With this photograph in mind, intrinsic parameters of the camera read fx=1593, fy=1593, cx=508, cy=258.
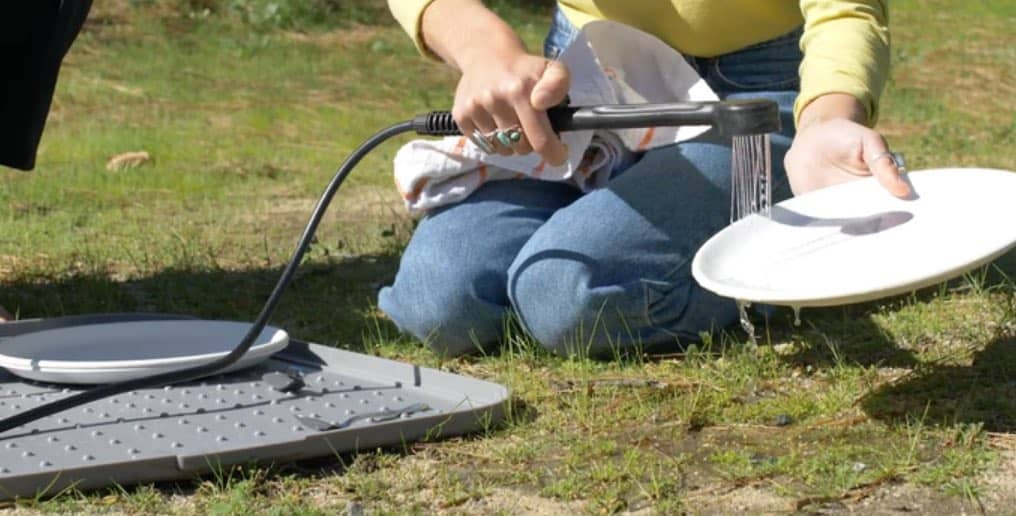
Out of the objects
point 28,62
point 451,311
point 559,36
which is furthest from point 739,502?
point 28,62

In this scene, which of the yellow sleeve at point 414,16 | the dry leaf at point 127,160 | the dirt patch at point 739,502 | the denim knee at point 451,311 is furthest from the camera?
the dry leaf at point 127,160

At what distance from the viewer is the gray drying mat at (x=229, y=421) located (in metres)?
1.71

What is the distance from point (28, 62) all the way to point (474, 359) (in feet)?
3.05

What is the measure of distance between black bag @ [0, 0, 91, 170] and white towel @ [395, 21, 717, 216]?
627 mm

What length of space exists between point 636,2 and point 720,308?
1.55ft

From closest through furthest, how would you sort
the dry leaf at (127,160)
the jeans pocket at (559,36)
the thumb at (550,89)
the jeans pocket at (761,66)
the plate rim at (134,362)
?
the thumb at (550,89) → the plate rim at (134,362) → the jeans pocket at (761,66) → the jeans pocket at (559,36) → the dry leaf at (127,160)

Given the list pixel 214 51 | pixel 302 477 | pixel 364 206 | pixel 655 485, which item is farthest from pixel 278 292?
pixel 214 51

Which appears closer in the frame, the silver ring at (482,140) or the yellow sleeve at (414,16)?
the silver ring at (482,140)

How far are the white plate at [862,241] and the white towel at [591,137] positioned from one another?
416 mm

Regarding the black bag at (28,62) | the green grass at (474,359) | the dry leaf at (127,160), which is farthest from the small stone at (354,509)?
the dry leaf at (127,160)

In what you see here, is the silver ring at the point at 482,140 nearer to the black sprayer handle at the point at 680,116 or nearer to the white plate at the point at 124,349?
the black sprayer handle at the point at 680,116

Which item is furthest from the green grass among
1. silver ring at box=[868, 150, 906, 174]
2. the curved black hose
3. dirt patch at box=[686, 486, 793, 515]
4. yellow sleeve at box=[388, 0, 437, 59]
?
yellow sleeve at box=[388, 0, 437, 59]

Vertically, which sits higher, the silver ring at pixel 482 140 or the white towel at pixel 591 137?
the silver ring at pixel 482 140

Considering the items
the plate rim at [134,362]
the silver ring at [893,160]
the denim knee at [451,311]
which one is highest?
the silver ring at [893,160]
